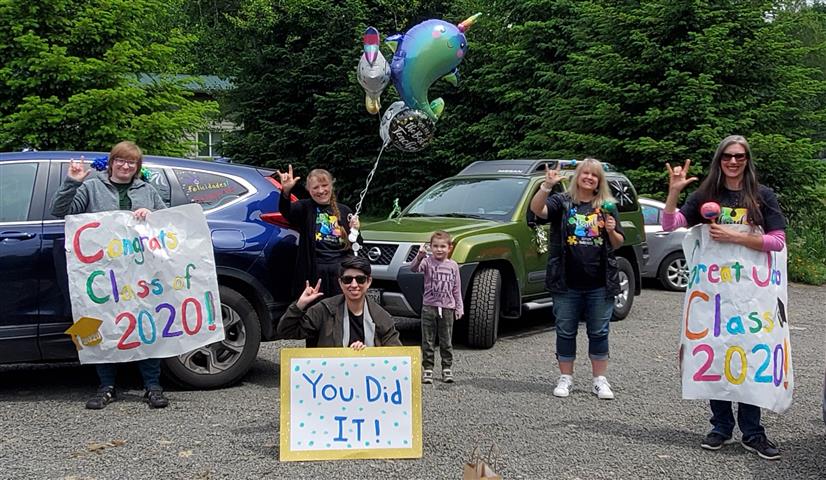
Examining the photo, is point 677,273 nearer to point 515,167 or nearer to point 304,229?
point 515,167

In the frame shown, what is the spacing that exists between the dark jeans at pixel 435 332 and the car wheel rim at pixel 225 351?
1.50m

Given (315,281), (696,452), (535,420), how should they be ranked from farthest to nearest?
(315,281), (535,420), (696,452)

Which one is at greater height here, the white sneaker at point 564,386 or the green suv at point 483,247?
the green suv at point 483,247

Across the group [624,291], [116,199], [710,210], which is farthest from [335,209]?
[624,291]

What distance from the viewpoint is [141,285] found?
18.0 ft

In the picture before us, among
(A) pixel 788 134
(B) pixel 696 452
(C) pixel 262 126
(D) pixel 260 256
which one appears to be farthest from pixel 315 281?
(C) pixel 262 126

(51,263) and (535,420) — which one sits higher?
(51,263)

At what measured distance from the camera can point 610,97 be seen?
57.9ft

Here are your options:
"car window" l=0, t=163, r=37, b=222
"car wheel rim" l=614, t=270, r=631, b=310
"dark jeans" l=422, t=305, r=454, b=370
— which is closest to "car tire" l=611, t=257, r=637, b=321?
"car wheel rim" l=614, t=270, r=631, b=310

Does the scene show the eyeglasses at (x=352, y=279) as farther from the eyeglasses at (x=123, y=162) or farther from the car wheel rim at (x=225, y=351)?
the eyeglasses at (x=123, y=162)

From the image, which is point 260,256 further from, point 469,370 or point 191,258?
point 469,370

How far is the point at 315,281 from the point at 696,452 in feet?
9.12

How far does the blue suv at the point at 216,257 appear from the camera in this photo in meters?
5.50

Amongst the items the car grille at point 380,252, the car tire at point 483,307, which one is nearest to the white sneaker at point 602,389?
the car tire at point 483,307
